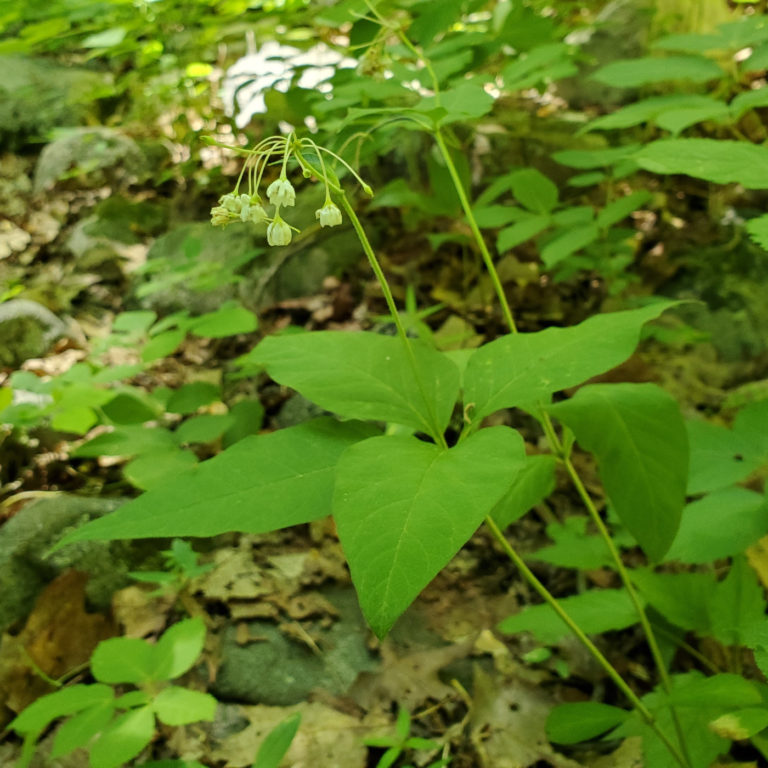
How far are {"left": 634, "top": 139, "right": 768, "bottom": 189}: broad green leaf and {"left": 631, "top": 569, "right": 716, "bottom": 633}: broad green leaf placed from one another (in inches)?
33.4

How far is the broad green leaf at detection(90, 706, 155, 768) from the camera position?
3.67ft

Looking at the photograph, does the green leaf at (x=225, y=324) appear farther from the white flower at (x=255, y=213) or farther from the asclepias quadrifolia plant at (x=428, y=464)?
the white flower at (x=255, y=213)

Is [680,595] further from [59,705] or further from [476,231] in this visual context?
[59,705]

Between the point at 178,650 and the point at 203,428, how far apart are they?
0.78 meters

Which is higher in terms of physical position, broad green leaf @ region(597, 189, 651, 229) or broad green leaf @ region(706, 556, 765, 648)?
broad green leaf @ region(597, 189, 651, 229)

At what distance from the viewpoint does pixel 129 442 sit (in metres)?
1.89

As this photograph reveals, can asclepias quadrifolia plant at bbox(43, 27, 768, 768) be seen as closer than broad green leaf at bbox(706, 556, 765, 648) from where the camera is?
Yes

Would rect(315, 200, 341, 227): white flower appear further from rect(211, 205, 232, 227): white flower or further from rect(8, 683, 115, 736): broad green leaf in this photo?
rect(8, 683, 115, 736): broad green leaf

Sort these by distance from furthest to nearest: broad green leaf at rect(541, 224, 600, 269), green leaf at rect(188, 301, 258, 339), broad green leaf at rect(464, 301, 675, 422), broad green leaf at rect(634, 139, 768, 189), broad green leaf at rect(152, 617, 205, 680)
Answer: green leaf at rect(188, 301, 258, 339) → broad green leaf at rect(541, 224, 600, 269) → broad green leaf at rect(152, 617, 205, 680) → broad green leaf at rect(634, 139, 768, 189) → broad green leaf at rect(464, 301, 675, 422)

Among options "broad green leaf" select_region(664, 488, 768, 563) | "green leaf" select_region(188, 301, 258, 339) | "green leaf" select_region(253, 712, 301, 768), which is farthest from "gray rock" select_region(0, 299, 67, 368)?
"broad green leaf" select_region(664, 488, 768, 563)

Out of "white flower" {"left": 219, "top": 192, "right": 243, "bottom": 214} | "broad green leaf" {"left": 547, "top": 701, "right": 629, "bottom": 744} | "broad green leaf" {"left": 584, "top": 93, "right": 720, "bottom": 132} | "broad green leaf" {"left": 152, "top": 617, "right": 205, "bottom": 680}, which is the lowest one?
"broad green leaf" {"left": 547, "top": 701, "right": 629, "bottom": 744}

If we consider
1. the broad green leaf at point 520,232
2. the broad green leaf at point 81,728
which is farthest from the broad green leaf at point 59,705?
the broad green leaf at point 520,232

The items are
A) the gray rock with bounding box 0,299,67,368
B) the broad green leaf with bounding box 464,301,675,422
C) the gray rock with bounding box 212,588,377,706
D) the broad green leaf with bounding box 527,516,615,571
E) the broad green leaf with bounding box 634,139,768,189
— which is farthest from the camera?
the gray rock with bounding box 0,299,67,368

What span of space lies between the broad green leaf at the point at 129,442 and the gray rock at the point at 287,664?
0.62m
